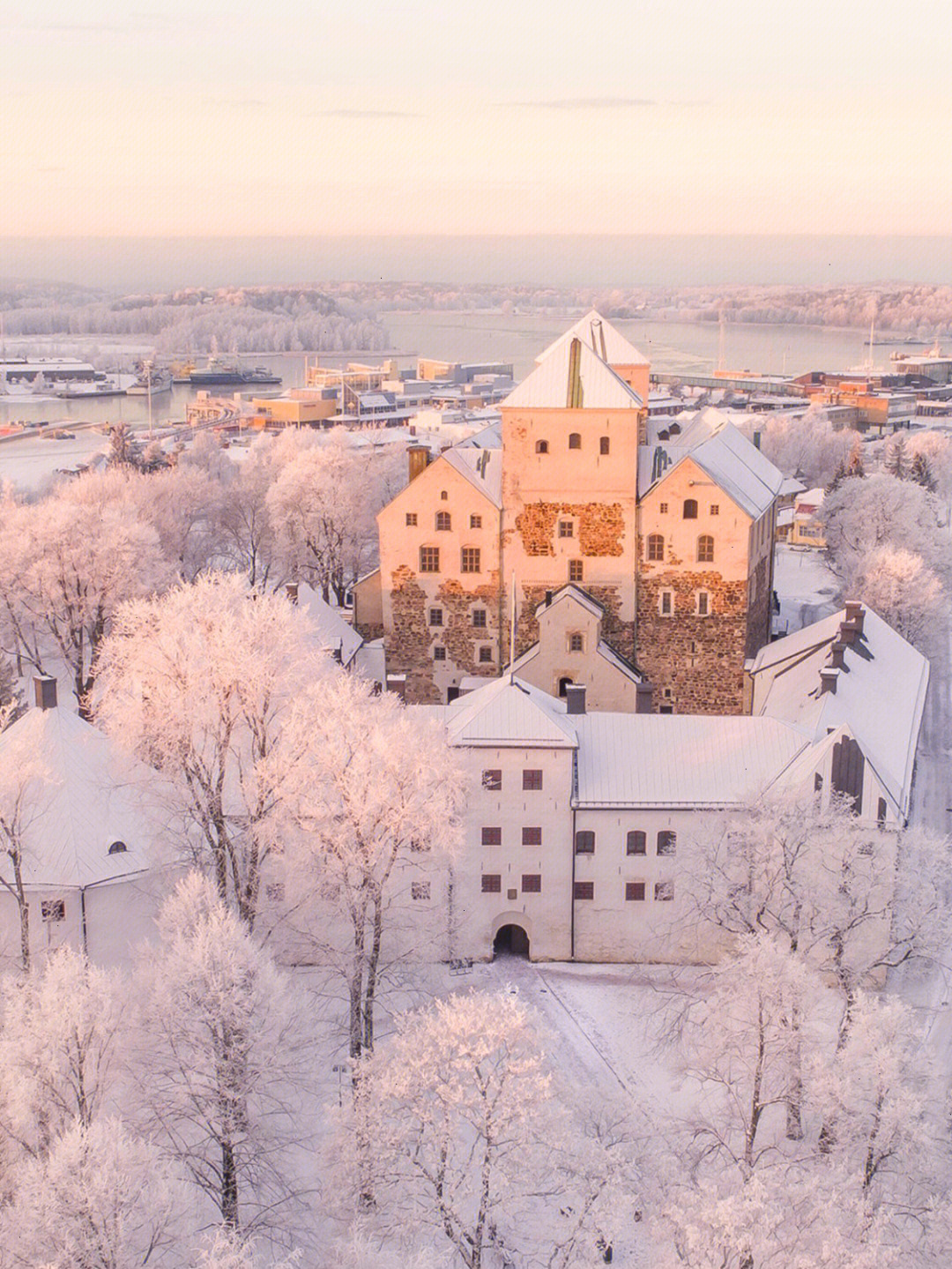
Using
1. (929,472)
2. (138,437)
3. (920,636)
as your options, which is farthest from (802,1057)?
(138,437)

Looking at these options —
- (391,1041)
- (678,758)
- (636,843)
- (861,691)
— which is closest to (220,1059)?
(391,1041)

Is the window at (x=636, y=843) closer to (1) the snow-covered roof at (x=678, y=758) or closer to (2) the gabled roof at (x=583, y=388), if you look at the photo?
(1) the snow-covered roof at (x=678, y=758)

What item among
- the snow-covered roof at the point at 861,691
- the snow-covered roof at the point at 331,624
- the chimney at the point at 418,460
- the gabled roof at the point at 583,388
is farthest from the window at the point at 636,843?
the chimney at the point at 418,460

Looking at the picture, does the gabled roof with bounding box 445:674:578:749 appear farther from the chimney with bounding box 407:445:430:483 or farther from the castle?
the chimney with bounding box 407:445:430:483

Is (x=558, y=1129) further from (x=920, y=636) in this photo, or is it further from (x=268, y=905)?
(x=920, y=636)

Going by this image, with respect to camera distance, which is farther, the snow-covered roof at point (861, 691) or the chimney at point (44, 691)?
the snow-covered roof at point (861, 691)

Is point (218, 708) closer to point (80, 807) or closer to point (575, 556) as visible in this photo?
point (80, 807)

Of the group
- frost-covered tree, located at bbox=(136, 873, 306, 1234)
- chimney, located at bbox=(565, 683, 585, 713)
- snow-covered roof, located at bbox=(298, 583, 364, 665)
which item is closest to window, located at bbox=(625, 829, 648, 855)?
chimney, located at bbox=(565, 683, 585, 713)

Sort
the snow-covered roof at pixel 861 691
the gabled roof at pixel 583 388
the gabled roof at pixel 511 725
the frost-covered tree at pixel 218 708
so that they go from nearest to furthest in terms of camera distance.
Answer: the frost-covered tree at pixel 218 708 → the gabled roof at pixel 511 725 → the snow-covered roof at pixel 861 691 → the gabled roof at pixel 583 388
